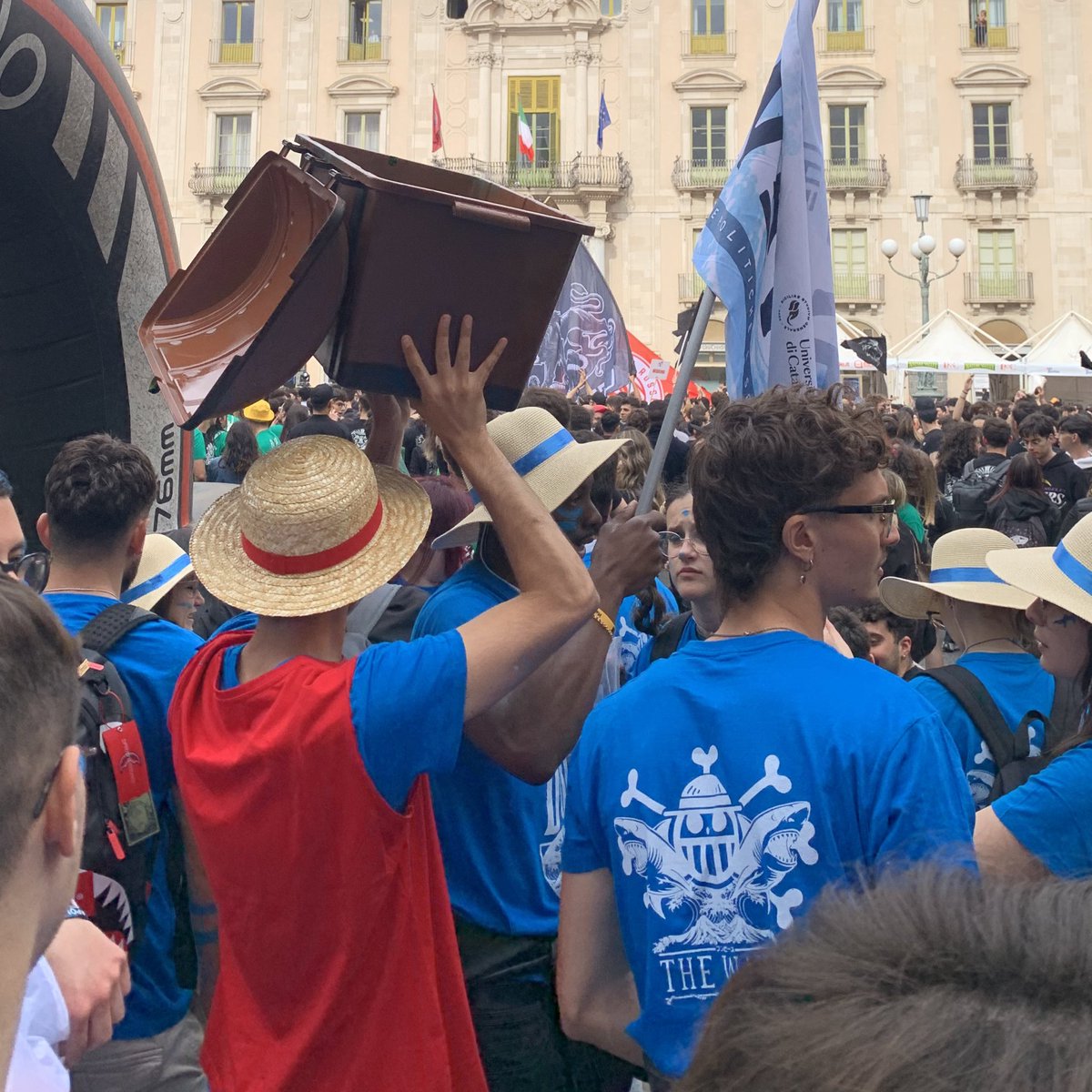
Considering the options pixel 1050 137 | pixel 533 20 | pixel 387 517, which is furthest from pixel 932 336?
pixel 387 517

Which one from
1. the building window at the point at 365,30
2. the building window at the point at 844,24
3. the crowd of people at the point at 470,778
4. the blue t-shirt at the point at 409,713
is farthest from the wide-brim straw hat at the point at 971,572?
the building window at the point at 365,30

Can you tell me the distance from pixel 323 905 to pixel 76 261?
362 cm

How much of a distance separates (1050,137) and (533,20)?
1437 cm

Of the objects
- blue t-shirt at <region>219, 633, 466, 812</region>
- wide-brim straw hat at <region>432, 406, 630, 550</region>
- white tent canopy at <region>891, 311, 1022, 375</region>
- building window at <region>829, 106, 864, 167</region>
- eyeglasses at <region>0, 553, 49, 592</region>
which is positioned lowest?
blue t-shirt at <region>219, 633, 466, 812</region>

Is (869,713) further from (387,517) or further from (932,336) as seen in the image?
(932,336)

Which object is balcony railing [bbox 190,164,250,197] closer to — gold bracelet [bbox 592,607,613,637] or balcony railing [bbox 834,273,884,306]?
balcony railing [bbox 834,273,884,306]

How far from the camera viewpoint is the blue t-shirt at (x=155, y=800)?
2.52 meters

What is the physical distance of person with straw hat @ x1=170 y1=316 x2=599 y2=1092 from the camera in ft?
6.30

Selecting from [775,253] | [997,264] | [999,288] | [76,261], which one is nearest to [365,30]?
[997,264]

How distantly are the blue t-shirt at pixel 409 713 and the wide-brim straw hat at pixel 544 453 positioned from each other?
2.22ft

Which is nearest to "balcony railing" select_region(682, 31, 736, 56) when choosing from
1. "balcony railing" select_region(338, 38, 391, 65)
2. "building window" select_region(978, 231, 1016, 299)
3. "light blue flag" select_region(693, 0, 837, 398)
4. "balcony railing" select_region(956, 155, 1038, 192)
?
"balcony railing" select_region(956, 155, 1038, 192)

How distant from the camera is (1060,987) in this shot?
0.66m

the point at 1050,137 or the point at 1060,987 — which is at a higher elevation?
the point at 1050,137

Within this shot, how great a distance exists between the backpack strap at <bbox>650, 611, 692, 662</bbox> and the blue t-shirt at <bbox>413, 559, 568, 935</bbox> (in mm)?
1307
